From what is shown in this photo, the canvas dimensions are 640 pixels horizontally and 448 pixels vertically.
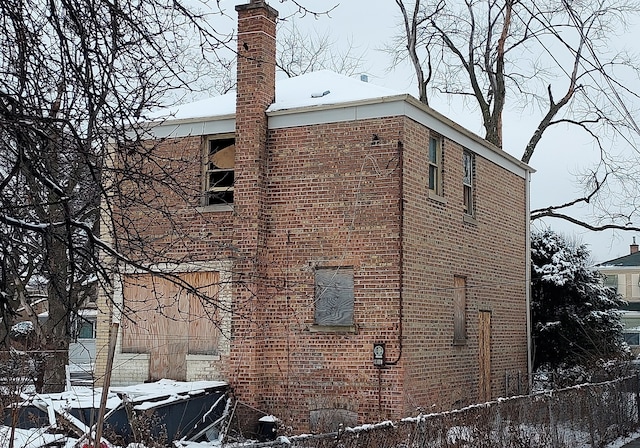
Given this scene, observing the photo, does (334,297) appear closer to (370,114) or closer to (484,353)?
(370,114)

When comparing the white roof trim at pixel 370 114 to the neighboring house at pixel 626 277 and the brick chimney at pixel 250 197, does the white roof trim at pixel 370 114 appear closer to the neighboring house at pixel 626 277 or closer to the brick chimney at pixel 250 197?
the brick chimney at pixel 250 197

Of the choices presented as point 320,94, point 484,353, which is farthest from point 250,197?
point 484,353

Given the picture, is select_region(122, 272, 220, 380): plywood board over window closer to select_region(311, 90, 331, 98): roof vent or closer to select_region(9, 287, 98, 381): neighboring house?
select_region(9, 287, 98, 381): neighboring house

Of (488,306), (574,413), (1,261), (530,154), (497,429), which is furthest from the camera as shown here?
(530,154)

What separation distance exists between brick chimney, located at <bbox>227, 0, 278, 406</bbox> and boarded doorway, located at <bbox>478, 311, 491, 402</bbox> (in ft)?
18.5

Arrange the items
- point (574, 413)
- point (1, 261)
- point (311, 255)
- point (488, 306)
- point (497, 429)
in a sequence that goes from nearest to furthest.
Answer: point (1, 261) < point (497, 429) < point (574, 413) < point (311, 255) < point (488, 306)

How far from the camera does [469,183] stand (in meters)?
20.1

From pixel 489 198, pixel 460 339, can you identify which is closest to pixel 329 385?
pixel 460 339

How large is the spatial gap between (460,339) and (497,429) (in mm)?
7333

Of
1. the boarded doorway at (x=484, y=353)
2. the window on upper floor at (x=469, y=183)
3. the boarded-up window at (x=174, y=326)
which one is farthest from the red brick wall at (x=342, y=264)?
the boarded doorway at (x=484, y=353)

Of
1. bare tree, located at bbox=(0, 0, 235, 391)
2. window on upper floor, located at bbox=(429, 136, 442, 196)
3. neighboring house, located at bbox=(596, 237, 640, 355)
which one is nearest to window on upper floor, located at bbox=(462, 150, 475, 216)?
window on upper floor, located at bbox=(429, 136, 442, 196)

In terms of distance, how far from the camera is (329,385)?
55.2 ft

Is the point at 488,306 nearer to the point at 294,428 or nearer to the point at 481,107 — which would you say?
the point at 294,428

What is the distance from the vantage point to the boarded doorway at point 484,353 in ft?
66.2
